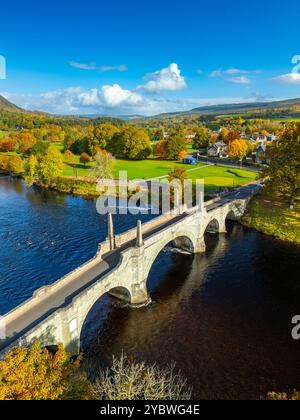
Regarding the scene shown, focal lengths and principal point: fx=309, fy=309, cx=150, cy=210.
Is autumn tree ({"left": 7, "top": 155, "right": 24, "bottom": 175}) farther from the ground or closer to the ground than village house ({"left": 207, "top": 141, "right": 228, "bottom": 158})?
closer to the ground

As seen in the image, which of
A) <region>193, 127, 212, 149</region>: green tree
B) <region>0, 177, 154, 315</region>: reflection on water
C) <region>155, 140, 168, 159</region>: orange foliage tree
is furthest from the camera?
<region>193, 127, 212, 149</region>: green tree

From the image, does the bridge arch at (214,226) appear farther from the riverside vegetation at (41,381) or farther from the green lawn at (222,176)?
the riverside vegetation at (41,381)

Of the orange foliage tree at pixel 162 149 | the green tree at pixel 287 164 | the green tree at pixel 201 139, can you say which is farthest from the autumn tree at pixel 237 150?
the green tree at pixel 287 164

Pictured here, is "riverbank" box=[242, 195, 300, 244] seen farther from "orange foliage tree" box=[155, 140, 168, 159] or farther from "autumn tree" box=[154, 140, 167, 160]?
"autumn tree" box=[154, 140, 167, 160]

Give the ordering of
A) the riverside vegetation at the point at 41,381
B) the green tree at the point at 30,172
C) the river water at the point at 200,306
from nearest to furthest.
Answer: the riverside vegetation at the point at 41,381, the river water at the point at 200,306, the green tree at the point at 30,172

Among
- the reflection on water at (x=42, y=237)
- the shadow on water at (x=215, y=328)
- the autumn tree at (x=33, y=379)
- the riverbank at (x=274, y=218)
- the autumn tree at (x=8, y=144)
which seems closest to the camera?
the autumn tree at (x=33, y=379)

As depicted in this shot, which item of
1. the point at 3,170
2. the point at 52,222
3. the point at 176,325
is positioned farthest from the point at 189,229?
the point at 3,170

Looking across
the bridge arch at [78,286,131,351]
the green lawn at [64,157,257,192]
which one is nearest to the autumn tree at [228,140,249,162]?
the green lawn at [64,157,257,192]
